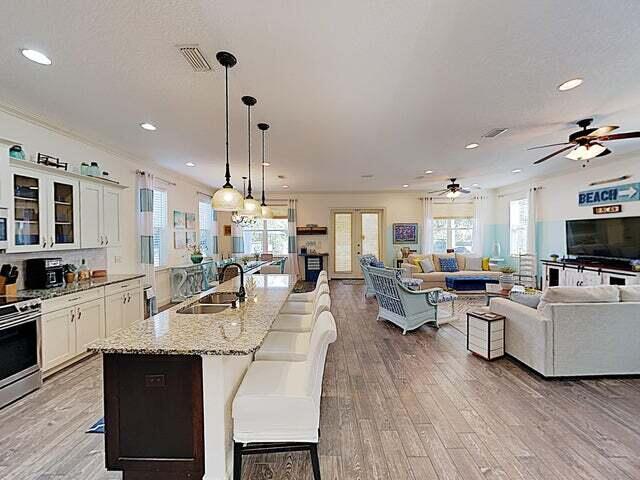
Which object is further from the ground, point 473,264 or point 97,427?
point 473,264

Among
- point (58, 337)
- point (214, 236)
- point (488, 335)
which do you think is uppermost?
point (214, 236)

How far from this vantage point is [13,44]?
7.61ft

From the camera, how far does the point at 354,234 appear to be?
10344 millimetres

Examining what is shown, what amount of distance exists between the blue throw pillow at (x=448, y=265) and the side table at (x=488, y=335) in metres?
4.43

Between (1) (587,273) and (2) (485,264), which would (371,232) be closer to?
(2) (485,264)

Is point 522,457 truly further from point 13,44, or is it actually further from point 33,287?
point 33,287

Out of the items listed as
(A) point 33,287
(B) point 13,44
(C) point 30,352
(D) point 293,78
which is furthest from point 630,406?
(A) point 33,287

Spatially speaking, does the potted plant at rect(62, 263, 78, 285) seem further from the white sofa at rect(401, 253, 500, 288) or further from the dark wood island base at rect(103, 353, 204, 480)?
the white sofa at rect(401, 253, 500, 288)

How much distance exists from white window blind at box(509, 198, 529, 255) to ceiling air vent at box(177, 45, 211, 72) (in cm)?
846

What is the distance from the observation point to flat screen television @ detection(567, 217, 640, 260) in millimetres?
5480

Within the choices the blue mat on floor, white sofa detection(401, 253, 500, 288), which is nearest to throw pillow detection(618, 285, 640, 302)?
white sofa detection(401, 253, 500, 288)

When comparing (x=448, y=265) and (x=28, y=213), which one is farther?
(x=448, y=265)

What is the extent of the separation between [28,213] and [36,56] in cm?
169

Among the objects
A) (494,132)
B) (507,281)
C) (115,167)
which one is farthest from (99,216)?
(507,281)
